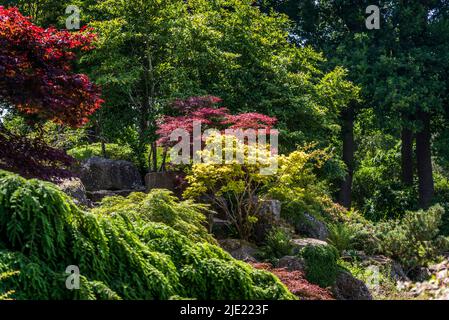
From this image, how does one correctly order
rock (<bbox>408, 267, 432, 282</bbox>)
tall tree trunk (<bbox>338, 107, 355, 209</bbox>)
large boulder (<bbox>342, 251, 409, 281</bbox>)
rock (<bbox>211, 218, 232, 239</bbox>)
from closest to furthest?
rock (<bbox>211, 218, 232, 239</bbox>), large boulder (<bbox>342, 251, 409, 281</bbox>), rock (<bbox>408, 267, 432, 282</bbox>), tall tree trunk (<bbox>338, 107, 355, 209</bbox>)

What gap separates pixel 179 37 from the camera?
12.9m

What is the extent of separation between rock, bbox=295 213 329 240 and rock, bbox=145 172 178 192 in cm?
221

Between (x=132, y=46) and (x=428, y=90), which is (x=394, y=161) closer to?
(x=428, y=90)

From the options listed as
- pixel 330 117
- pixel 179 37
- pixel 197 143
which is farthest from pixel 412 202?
pixel 197 143

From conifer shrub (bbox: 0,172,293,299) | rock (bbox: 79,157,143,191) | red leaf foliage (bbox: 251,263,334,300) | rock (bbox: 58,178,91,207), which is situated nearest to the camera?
conifer shrub (bbox: 0,172,293,299)

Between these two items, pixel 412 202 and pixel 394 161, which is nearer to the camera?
pixel 412 202

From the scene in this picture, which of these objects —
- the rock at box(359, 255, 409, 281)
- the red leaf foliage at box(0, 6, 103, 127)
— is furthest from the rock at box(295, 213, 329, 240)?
the red leaf foliage at box(0, 6, 103, 127)

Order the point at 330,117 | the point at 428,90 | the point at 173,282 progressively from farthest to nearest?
the point at 428,90, the point at 330,117, the point at 173,282

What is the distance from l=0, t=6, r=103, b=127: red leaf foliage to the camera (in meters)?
7.13

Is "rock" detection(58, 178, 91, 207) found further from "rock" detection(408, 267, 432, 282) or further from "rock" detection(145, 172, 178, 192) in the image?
"rock" detection(408, 267, 432, 282)

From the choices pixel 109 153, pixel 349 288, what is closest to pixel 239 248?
pixel 349 288

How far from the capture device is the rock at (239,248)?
8.91 meters
